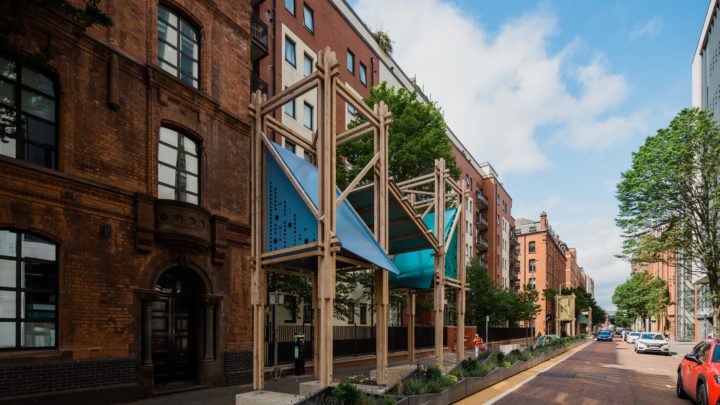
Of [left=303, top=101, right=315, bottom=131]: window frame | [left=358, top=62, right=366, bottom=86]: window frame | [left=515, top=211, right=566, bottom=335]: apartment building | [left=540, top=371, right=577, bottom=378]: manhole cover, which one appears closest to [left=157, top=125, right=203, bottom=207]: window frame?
[left=303, top=101, right=315, bottom=131]: window frame

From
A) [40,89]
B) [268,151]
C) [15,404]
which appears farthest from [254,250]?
[40,89]

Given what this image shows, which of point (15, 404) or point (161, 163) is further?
point (161, 163)

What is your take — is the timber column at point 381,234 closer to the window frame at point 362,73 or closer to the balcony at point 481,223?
the window frame at point 362,73

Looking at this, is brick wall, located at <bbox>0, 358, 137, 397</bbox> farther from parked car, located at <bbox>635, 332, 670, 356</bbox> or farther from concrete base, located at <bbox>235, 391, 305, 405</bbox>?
parked car, located at <bbox>635, 332, 670, 356</bbox>

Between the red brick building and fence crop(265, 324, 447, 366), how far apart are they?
1962mm

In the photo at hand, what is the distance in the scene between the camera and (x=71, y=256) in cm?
1167

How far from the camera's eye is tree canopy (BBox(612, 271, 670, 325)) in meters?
82.6

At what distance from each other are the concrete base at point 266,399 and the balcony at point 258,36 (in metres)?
14.3

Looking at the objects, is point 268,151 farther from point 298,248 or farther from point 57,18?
point 57,18

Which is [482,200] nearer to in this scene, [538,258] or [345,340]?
[345,340]

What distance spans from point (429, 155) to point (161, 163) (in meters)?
13.8

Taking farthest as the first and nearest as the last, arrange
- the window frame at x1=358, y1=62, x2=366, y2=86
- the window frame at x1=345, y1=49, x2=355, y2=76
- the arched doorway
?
the window frame at x1=358, y1=62, x2=366, y2=86 → the window frame at x1=345, y1=49, x2=355, y2=76 → the arched doorway

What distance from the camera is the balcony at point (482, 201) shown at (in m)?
61.8

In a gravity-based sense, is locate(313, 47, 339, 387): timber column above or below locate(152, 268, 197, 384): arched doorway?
above
